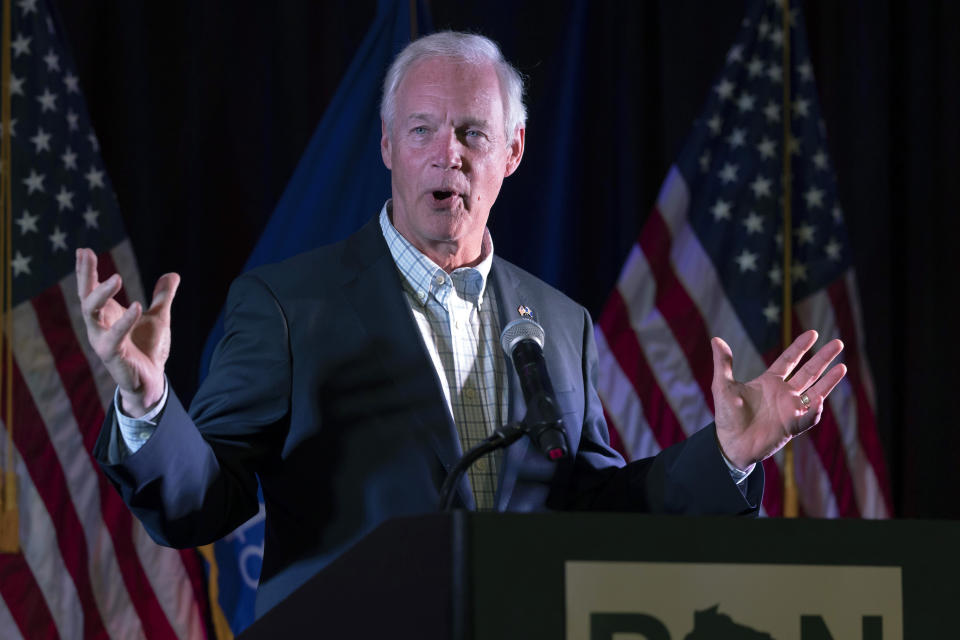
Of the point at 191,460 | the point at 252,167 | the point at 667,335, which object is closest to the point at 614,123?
the point at 667,335

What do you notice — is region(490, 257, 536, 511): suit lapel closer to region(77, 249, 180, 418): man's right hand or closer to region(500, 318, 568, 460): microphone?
region(500, 318, 568, 460): microphone

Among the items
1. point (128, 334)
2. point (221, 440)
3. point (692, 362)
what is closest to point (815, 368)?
point (221, 440)

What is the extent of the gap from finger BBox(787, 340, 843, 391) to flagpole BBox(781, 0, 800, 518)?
78.0 inches

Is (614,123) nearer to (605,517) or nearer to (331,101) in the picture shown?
(331,101)

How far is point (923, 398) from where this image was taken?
13.7 ft

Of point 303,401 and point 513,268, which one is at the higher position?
point 513,268

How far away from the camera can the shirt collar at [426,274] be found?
2.10 metres

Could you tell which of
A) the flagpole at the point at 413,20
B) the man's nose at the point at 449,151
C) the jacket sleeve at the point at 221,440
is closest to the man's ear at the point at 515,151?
the man's nose at the point at 449,151

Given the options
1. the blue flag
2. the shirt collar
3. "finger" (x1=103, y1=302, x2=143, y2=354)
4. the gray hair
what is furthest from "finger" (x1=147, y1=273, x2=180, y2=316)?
the blue flag

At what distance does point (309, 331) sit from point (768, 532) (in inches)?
37.6

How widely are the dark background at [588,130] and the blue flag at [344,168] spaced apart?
0.15m

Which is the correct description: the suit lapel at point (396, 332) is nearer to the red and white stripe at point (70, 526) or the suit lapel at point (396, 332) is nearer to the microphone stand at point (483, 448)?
the microphone stand at point (483, 448)

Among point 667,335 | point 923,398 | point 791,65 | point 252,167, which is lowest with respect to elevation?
point 923,398

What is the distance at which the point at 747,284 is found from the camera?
3896 mm
